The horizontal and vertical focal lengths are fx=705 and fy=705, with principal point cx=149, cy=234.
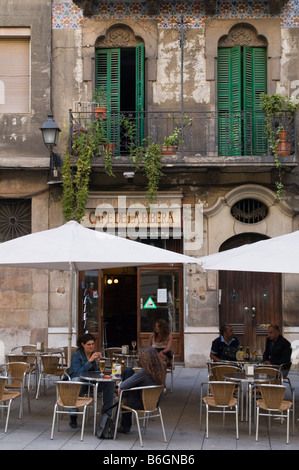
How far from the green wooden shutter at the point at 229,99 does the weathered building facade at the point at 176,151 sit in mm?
30

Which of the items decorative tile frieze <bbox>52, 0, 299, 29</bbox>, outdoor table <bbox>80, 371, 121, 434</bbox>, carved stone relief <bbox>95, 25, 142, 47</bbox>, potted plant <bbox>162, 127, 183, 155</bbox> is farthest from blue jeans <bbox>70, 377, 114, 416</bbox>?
decorative tile frieze <bbox>52, 0, 299, 29</bbox>

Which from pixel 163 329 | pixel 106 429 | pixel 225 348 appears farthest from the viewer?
pixel 163 329

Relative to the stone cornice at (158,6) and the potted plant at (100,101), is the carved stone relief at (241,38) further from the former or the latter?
the potted plant at (100,101)

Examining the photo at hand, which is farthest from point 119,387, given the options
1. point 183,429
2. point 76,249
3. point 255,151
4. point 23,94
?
point 23,94

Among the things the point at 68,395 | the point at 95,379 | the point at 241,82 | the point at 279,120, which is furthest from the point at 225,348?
the point at 241,82

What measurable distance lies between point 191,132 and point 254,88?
1934 millimetres

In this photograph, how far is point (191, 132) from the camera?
1639cm

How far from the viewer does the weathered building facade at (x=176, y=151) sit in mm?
16281

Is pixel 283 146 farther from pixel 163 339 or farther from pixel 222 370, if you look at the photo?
pixel 222 370

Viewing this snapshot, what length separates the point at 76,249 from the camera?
9852 mm

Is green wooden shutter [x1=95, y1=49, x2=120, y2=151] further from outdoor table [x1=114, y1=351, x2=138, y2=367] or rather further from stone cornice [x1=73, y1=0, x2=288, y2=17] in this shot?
outdoor table [x1=114, y1=351, x2=138, y2=367]

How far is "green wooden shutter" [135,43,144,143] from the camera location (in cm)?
1658

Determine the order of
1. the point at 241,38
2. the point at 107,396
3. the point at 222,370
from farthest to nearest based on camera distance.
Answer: the point at 241,38 → the point at 222,370 → the point at 107,396

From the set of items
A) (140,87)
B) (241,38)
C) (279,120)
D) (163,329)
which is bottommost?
(163,329)
